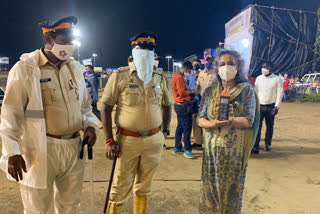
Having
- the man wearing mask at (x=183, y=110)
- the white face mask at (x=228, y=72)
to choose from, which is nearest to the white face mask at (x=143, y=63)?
the white face mask at (x=228, y=72)

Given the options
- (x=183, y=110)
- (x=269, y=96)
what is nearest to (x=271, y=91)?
(x=269, y=96)

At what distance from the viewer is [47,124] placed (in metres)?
1.84

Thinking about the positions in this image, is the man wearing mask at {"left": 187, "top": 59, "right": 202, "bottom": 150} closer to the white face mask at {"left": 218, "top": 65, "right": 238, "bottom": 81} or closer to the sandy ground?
the sandy ground

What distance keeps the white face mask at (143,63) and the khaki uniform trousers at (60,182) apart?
0.83m

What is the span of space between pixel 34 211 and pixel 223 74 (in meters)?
1.96

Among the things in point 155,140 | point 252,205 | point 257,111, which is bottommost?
point 252,205

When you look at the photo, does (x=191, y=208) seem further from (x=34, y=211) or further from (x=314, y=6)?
(x=314, y=6)

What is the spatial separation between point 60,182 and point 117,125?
0.71 metres

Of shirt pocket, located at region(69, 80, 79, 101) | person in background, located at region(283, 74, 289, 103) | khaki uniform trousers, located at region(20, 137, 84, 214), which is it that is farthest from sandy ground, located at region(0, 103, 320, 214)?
person in background, located at region(283, 74, 289, 103)

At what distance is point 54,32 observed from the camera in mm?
1878

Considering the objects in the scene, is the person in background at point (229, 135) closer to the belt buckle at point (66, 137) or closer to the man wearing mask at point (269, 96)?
the belt buckle at point (66, 137)

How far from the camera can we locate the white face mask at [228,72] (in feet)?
7.56

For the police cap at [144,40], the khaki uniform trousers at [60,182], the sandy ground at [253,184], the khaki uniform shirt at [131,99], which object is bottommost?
the sandy ground at [253,184]

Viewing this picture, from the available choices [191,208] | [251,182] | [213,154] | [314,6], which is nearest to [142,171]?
[213,154]
